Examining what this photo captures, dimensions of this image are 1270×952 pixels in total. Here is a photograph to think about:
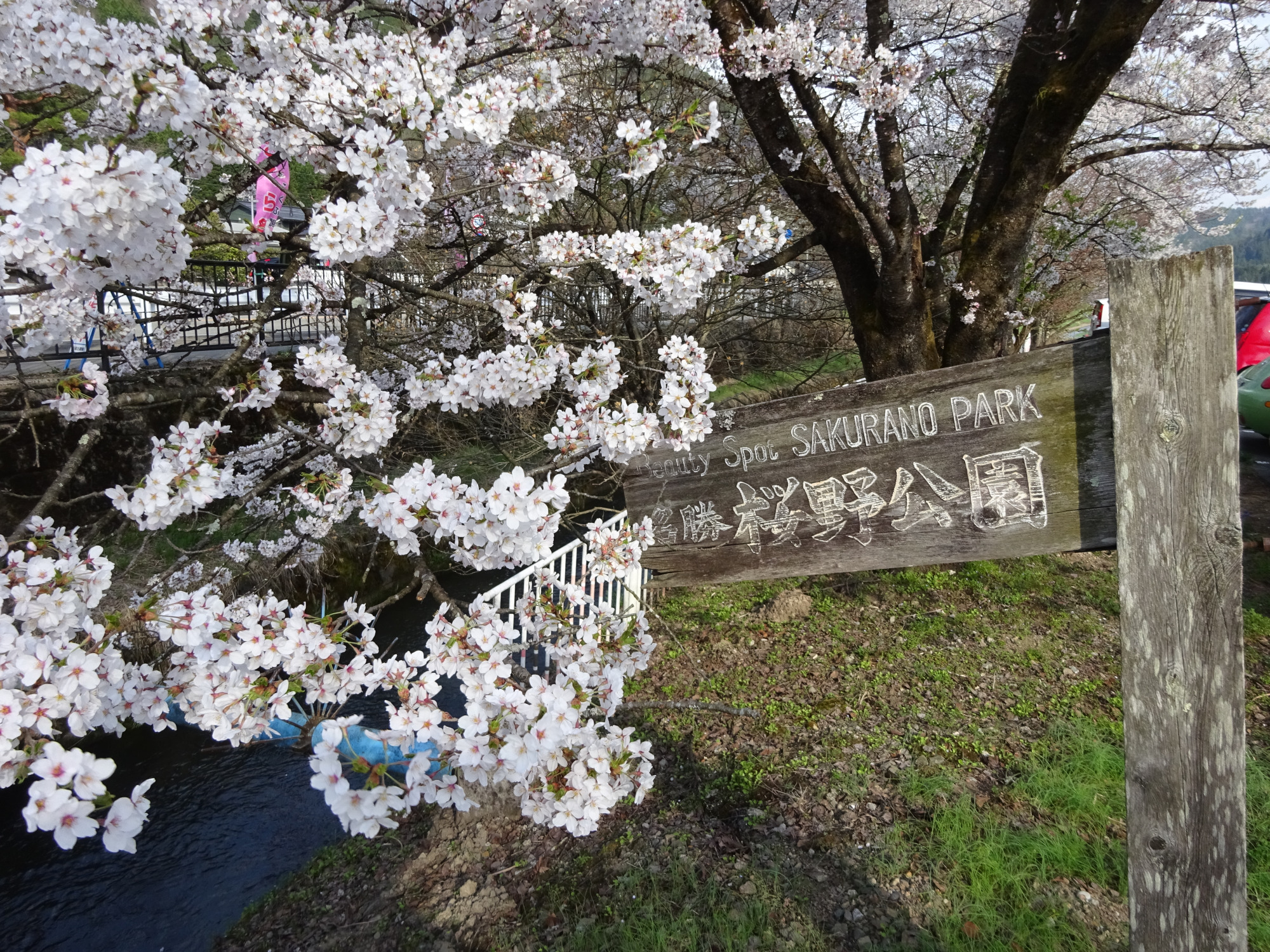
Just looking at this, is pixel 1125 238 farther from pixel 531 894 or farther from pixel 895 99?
pixel 531 894

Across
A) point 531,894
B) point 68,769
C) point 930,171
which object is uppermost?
point 930,171

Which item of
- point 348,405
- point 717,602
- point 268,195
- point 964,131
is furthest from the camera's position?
point 964,131

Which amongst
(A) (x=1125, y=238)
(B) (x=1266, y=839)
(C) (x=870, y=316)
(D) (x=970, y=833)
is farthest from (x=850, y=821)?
(A) (x=1125, y=238)

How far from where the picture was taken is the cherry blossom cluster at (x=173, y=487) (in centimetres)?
222

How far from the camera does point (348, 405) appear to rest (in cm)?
295

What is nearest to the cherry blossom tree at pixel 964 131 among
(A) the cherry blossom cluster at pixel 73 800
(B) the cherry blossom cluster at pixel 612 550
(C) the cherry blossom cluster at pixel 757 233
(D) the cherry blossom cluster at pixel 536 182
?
(C) the cherry blossom cluster at pixel 757 233

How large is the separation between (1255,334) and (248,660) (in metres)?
10.8

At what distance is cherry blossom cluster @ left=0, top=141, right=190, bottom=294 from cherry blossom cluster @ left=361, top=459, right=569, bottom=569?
917 millimetres

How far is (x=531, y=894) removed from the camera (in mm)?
2902

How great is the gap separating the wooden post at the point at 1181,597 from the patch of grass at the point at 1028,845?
0.96 metres

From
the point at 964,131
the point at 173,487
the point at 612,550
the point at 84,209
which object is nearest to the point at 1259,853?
the point at 612,550

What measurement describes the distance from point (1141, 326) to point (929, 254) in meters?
3.92

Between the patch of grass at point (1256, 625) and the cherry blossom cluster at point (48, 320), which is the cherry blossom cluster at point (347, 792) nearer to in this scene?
the cherry blossom cluster at point (48, 320)

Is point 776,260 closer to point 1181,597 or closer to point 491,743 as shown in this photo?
point 1181,597
